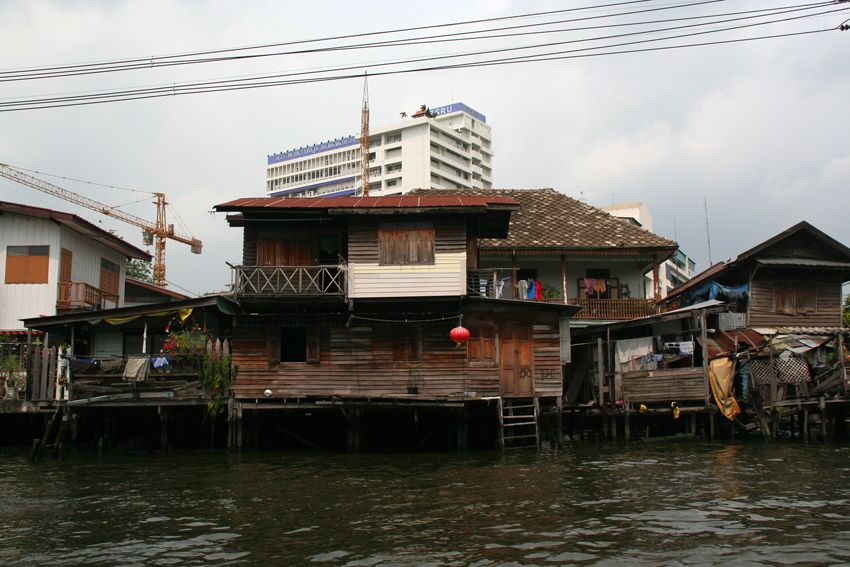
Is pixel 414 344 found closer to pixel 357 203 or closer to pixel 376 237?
pixel 376 237

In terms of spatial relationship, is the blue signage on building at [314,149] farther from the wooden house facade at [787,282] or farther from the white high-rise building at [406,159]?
the wooden house facade at [787,282]

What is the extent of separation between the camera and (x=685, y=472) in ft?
53.6

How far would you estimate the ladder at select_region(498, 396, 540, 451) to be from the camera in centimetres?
2111

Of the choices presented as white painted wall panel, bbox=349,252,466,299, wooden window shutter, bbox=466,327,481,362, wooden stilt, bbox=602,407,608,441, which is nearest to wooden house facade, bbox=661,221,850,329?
wooden stilt, bbox=602,407,608,441

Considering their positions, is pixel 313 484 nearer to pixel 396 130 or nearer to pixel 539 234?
pixel 539 234

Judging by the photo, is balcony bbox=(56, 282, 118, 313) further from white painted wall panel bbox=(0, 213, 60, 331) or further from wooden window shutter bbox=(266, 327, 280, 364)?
wooden window shutter bbox=(266, 327, 280, 364)

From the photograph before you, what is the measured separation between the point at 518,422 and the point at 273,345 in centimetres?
834

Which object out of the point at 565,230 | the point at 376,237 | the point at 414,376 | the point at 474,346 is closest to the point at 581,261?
the point at 565,230

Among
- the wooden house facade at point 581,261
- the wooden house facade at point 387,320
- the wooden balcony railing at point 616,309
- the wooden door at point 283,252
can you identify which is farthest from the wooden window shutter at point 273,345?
the wooden balcony railing at point 616,309

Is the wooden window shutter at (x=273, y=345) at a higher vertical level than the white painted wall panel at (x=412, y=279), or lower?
lower

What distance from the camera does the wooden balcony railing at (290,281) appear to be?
21.5 meters

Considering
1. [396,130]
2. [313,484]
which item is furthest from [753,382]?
[396,130]

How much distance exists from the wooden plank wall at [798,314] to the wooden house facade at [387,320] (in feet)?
Result: 30.7

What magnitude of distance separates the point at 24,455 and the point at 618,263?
76.5ft
